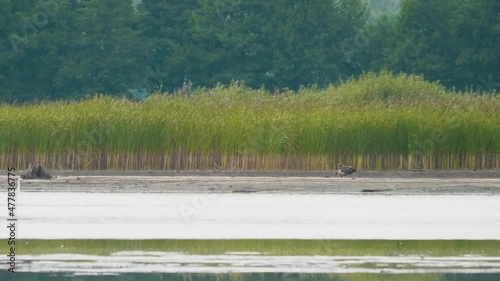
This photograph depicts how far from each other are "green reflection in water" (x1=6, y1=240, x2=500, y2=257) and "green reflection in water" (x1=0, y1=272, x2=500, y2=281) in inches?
72.8

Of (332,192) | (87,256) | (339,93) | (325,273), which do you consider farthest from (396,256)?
(339,93)

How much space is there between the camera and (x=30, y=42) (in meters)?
62.4

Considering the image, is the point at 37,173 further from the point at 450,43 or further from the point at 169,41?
the point at 169,41

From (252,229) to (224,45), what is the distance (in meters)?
48.3

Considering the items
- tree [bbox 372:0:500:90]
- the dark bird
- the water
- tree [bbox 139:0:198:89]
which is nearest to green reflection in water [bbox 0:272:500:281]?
the water

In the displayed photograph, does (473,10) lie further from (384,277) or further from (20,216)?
(384,277)

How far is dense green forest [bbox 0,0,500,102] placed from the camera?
63.2 meters

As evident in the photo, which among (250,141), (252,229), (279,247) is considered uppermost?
(250,141)

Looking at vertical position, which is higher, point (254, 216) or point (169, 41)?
point (169, 41)

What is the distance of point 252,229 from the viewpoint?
736 inches

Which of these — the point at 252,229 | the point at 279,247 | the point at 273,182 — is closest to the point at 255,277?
the point at 279,247

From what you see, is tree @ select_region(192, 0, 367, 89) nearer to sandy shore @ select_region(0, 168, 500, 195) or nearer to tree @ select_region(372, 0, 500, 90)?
tree @ select_region(372, 0, 500, 90)

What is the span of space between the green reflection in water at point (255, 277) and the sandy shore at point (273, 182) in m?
10.9

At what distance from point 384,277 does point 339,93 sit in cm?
2552
